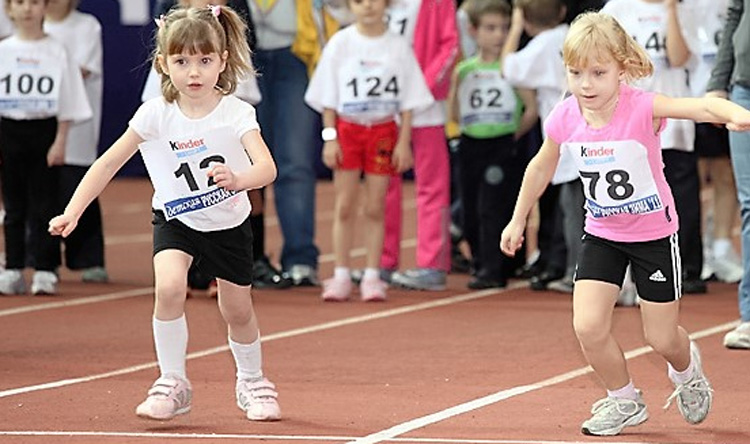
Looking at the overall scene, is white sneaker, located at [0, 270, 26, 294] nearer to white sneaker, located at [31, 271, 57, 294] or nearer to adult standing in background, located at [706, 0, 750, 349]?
white sneaker, located at [31, 271, 57, 294]

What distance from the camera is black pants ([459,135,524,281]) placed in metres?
11.8

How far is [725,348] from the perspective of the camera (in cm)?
904

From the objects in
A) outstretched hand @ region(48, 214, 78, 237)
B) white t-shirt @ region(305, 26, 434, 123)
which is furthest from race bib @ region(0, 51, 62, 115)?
Answer: outstretched hand @ region(48, 214, 78, 237)

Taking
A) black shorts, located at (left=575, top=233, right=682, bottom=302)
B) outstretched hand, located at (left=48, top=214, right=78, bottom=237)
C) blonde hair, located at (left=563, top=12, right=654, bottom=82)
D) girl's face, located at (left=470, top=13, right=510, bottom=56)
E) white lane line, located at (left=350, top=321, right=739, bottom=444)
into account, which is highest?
blonde hair, located at (left=563, top=12, right=654, bottom=82)

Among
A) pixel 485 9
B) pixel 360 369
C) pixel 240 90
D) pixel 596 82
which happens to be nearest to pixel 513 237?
pixel 596 82

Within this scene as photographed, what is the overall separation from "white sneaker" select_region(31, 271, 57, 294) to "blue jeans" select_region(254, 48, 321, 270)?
1652 millimetres

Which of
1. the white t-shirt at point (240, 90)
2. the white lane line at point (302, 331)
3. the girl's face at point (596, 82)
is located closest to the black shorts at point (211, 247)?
the white lane line at point (302, 331)

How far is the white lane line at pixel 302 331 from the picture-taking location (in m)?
7.90

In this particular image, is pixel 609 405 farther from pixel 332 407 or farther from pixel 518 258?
pixel 518 258

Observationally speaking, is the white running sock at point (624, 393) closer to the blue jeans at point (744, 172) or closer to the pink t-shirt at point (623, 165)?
the pink t-shirt at point (623, 165)

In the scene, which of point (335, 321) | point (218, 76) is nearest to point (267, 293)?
point (335, 321)

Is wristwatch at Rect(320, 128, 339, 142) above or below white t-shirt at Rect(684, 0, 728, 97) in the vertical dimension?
below

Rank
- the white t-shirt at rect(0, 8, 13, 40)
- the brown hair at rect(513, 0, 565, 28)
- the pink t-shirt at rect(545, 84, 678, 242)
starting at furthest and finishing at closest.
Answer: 1. the white t-shirt at rect(0, 8, 13, 40)
2. the brown hair at rect(513, 0, 565, 28)
3. the pink t-shirt at rect(545, 84, 678, 242)

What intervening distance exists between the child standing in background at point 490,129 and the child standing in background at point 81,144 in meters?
2.49
